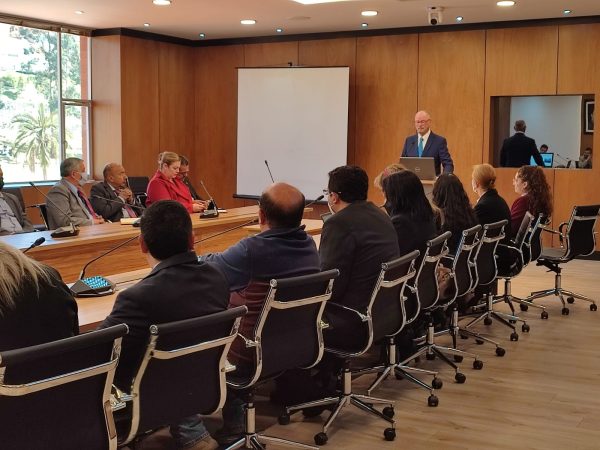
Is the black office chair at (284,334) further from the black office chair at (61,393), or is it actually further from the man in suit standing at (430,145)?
the man in suit standing at (430,145)

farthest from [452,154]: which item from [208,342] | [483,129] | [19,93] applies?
[208,342]

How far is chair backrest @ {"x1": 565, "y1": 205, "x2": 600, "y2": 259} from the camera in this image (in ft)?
20.4

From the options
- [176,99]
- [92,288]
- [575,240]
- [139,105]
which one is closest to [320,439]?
[92,288]

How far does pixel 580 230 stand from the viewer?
6305 millimetres

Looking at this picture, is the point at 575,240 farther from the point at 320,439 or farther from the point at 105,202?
the point at 105,202

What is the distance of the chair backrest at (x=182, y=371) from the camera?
7.91 ft

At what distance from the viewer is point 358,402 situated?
3.83m

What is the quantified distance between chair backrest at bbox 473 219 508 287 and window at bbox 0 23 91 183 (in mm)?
6135

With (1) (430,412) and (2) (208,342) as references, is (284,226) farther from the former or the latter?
(1) (430,412)

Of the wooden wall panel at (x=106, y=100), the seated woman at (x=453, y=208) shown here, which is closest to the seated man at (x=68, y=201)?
the seated woman at (x=453, y=208)

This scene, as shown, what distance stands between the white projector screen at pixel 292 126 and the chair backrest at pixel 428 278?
577 centimetres

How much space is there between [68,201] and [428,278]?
3272 millimetres

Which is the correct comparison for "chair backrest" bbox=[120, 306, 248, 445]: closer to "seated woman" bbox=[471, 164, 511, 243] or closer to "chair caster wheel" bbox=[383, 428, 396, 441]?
"chair caster wheel" bbox=[383, 428, 396, 441]

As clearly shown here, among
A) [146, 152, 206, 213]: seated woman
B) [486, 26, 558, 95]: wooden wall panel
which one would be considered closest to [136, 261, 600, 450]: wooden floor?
[146, 152, 206, 213]: seated woman
